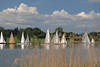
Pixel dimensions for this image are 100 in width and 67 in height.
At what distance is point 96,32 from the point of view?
4039 millimetres

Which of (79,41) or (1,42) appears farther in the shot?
(1,42)

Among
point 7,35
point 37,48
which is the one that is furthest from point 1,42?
point 37,48

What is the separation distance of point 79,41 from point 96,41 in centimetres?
36

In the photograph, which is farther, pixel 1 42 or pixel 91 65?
pixel 1 42

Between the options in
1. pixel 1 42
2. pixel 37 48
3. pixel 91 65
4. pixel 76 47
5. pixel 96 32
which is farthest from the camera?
pixel 1 42

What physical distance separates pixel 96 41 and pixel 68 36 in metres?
0.61

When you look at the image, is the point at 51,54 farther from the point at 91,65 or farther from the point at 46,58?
the point at 91,65

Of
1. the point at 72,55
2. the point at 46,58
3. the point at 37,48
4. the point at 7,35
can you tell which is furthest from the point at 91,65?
the point at 7,35

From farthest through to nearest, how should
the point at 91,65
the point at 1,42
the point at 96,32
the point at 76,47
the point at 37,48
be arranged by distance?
the point at 1,42 → the point at 37,48 → the point at 76,47 → the point at 91,65 → the point at 96,32

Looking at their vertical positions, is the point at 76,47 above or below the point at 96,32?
below

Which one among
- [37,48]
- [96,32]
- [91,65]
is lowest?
[91,65]

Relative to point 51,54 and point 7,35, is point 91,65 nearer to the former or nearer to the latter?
point 51,54

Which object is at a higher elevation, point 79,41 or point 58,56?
point 79,41

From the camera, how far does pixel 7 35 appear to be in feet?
209
